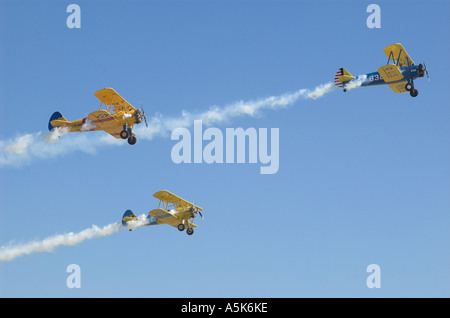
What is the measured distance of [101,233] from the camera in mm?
49438

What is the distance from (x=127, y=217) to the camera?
5375 cm

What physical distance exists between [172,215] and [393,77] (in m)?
16.0

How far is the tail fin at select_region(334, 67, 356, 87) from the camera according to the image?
4960 cm

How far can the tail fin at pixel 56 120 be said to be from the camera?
45938 millimetres

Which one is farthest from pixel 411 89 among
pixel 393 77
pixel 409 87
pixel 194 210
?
pixel 194 210

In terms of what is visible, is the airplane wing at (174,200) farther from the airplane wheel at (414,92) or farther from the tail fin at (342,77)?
the airplane wheel at (414,92)

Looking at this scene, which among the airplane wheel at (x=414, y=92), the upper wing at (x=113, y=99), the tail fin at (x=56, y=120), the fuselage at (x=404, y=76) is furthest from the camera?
the fuselage at (x=404, y=76)

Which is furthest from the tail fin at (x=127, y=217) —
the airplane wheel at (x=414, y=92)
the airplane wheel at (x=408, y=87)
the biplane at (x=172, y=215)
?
the airplane wheel at (x=414, y=92)

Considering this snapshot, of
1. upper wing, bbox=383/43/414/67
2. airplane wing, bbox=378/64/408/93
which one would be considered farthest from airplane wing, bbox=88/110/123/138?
upper wing, bbox=383/43/414/67

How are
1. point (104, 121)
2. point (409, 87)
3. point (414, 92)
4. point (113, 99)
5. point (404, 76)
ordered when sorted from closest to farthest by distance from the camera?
1. point (113, 99)
2. point (104, 121)
3. point (414, 92)
4. point (409, 87)
5. point (404, 76)

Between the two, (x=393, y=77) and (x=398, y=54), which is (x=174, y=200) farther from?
(x=398, y=54)

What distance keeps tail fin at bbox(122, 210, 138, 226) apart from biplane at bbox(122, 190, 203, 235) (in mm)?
200
